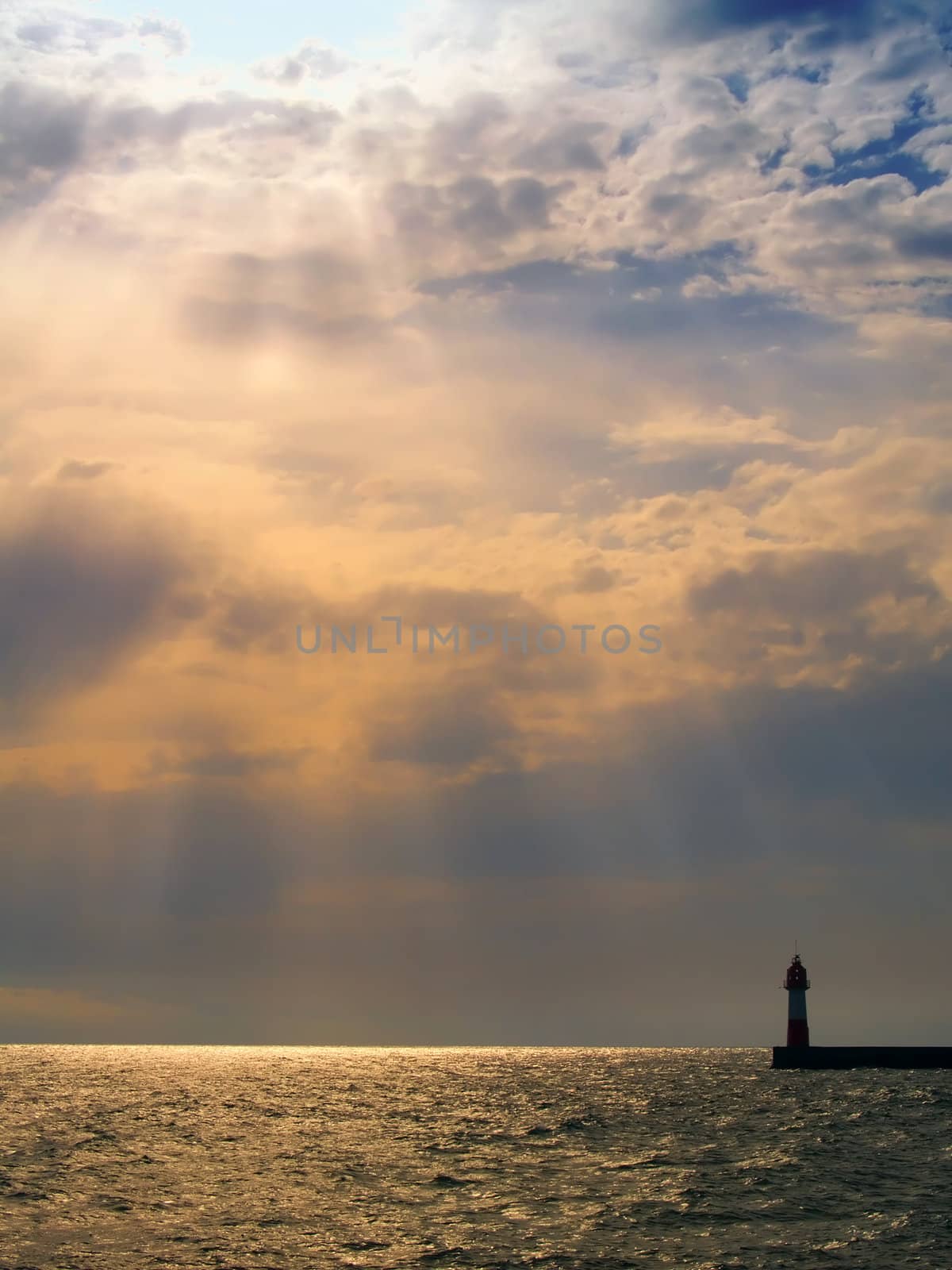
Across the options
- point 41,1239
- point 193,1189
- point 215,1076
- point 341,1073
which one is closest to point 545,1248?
point 41,1239

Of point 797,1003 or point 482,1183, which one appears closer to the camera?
point 482,1183

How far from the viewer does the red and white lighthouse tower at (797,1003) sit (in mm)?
113625

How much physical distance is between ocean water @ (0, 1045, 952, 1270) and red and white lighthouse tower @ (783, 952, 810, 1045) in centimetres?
1164

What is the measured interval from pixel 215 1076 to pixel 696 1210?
407 ft

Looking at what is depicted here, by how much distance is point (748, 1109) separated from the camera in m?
89.3

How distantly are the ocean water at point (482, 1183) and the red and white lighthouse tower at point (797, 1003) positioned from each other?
11.6 metres

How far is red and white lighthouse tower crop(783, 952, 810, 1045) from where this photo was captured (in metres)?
114

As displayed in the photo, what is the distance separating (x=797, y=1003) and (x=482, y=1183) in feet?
231

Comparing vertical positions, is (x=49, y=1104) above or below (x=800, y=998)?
→ below

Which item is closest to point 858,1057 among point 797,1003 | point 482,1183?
point 797,1003

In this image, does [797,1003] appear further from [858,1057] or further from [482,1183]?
[482,1183]

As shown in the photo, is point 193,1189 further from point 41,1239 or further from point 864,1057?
point 864,1057

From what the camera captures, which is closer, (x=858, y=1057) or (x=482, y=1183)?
(x=482, y=1183)

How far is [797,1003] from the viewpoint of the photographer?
116m
